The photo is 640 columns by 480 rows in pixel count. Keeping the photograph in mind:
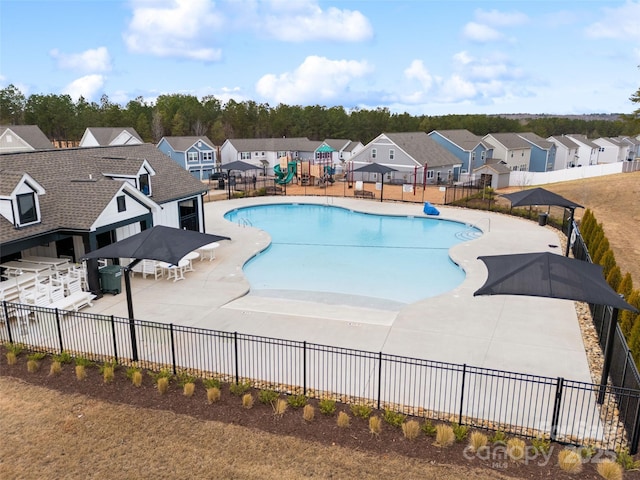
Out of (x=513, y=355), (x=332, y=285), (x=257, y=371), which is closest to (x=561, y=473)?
(x=513, y=355)

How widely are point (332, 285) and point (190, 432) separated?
11450 millimetres

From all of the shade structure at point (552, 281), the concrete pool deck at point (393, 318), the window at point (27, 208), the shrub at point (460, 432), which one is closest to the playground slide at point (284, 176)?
the concrete pool deck at point (393, 318)

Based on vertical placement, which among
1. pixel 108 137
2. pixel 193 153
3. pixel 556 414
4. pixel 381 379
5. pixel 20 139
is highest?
pixel 108 137

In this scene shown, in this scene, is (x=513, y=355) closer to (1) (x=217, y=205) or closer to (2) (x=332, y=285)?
(2) (x=332, y=285)

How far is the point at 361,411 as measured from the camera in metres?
9.80

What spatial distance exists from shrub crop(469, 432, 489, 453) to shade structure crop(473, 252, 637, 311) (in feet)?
10.4

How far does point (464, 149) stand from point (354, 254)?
35.6m


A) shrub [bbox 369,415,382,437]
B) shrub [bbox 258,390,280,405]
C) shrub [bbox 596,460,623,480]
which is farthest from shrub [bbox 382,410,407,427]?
shrub [bbox 596,460,623,480]

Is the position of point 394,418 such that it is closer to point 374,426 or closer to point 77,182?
point 374,426

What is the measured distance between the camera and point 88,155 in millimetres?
22500

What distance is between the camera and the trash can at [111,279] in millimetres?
17125

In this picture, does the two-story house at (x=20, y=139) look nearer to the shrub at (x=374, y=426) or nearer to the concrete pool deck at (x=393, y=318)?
the concrete pool deck at (x=393, y=318)

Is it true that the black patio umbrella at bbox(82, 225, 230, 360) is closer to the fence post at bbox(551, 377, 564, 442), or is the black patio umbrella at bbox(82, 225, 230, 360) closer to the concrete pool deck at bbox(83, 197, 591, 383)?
the concrete pool deck at bbox(83, 197, 591, 383)

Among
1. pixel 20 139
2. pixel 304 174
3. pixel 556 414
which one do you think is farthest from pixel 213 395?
pixel 20 139
